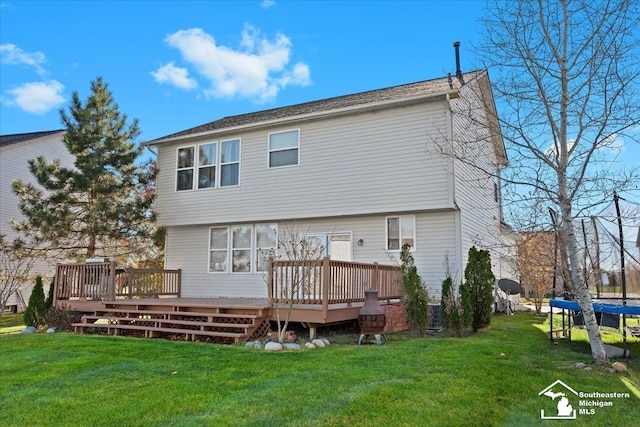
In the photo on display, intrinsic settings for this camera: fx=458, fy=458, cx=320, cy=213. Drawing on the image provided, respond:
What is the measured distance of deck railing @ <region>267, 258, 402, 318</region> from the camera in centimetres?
856

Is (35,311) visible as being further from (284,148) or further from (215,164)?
(284,148)

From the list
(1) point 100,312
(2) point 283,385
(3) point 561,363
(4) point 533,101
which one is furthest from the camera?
(1) point 100,312

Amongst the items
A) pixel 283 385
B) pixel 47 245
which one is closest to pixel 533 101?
pixel 283 385

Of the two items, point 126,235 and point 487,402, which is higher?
point 126,235

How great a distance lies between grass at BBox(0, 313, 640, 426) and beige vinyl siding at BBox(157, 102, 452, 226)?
4.46m

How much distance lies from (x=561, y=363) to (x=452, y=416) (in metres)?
3.30

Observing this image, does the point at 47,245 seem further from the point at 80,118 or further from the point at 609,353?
the point at 609,353

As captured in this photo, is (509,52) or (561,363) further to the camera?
(509,52)

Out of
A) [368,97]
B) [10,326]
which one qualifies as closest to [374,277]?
[368,97]

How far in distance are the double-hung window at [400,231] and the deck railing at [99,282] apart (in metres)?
7.11

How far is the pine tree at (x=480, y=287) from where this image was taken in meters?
9.55

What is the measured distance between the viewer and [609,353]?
7.20 metres

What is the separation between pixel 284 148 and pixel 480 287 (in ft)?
22.0

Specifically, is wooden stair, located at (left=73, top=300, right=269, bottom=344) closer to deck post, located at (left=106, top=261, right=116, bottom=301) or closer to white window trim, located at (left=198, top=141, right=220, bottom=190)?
deck post, located at (left=106, top=261, right=116, bottom=301)
